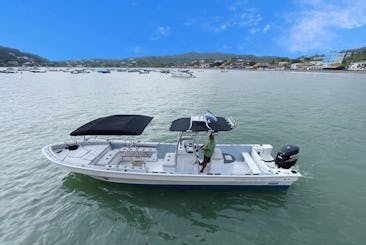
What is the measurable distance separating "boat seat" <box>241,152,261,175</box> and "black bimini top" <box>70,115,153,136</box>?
5031mm

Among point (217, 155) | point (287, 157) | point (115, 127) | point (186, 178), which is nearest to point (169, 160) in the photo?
point (186, 178)

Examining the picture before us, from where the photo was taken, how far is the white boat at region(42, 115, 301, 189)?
832 centimetres

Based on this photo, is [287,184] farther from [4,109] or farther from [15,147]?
[4,109]

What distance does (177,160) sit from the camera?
898 centimetres

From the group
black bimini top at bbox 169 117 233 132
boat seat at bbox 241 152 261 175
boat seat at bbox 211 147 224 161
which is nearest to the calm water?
boat seat at bbox 241 152 261 175

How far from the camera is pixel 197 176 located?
817 cm

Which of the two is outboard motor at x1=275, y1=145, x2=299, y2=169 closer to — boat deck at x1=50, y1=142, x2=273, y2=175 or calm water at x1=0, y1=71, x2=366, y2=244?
boat deck at x1=50, y1=142, x2=273, y2=175

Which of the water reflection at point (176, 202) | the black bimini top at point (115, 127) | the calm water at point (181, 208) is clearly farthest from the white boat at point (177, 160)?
the calm water at point (181, 208)

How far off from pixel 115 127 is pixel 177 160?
9.88 ft

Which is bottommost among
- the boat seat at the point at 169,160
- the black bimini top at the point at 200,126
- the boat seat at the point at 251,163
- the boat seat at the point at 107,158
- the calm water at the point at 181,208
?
the calm water at the point at 181,208

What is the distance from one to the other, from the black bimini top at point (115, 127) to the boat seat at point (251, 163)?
Answer: 5031 mm

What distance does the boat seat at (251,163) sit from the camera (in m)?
8.80

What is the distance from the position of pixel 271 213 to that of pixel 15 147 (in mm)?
15631

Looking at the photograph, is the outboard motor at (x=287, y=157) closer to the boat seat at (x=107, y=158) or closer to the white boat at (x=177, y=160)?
the white boat at (x=177, y=160)
